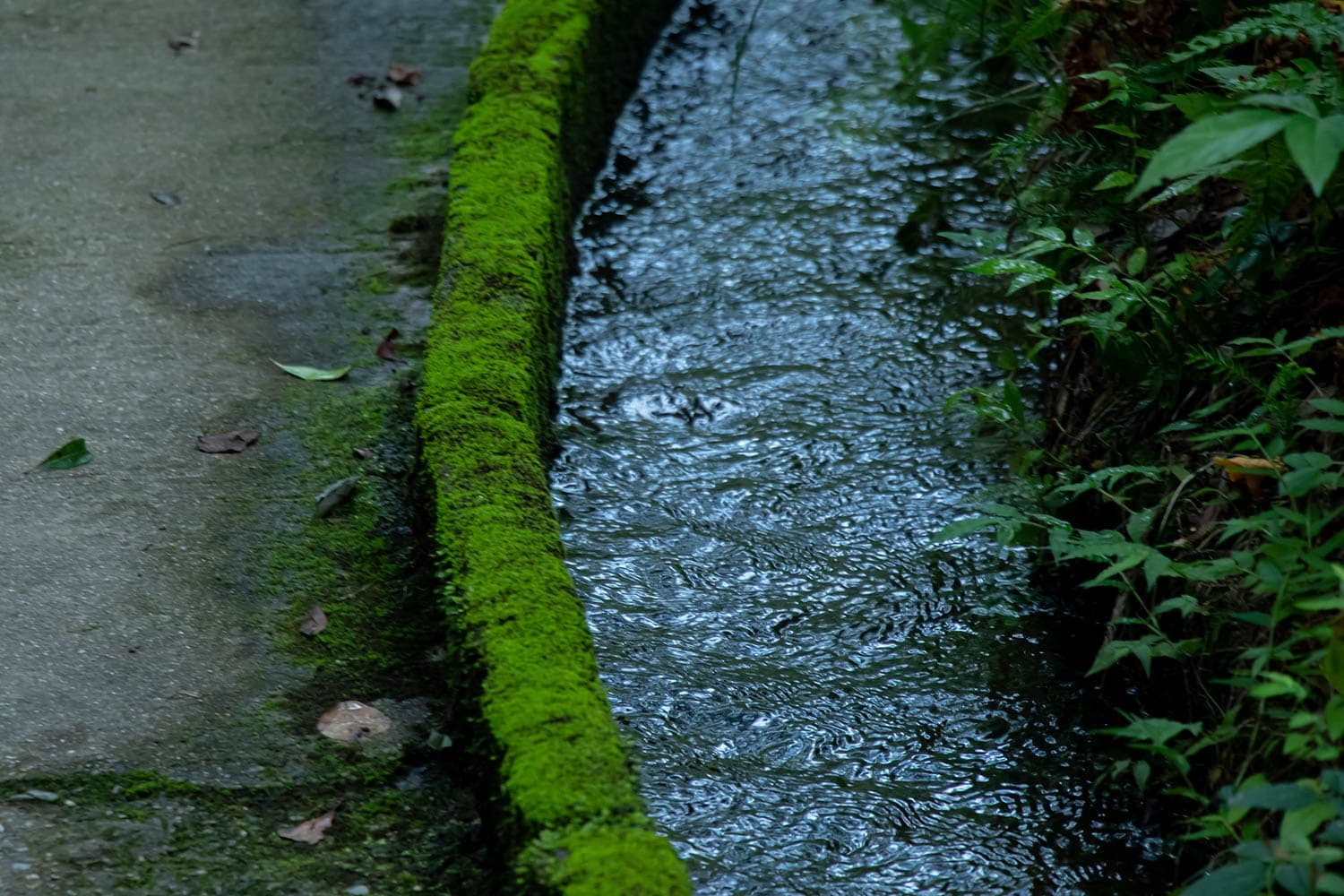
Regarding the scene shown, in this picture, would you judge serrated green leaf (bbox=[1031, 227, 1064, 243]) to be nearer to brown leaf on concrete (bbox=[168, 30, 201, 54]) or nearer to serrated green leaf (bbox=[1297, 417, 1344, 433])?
serrated green leaf (bbox=[1297, 417, 1344, 433])

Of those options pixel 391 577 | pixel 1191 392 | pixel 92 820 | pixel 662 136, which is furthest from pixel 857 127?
pixel 92 820

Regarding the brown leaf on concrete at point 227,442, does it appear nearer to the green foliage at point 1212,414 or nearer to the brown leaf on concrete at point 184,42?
the green foliage at point 1212,414

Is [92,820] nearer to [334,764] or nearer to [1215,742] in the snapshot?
[334,764]

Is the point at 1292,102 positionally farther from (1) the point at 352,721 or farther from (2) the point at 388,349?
(2) the point at 388,349

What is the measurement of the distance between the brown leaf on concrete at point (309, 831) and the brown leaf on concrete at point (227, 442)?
1.03 m

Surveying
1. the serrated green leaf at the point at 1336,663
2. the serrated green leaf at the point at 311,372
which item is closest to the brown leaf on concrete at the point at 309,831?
the serrated green leaf at the point at 311,372

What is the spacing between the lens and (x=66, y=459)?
2748 mm

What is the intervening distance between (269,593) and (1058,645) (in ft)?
5.15

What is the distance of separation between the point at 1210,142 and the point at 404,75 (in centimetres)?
332

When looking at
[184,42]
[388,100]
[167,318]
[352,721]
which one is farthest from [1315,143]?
[184,42]

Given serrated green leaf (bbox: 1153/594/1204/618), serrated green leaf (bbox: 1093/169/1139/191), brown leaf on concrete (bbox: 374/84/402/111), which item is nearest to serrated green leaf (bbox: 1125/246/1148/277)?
serrated green leaf (bbox: 1093/169/1139/191)

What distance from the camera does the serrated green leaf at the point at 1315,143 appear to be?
1623 mm

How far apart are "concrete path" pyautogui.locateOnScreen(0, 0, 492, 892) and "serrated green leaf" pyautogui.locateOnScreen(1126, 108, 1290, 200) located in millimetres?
1634

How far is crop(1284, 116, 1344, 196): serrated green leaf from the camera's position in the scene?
1623mm
